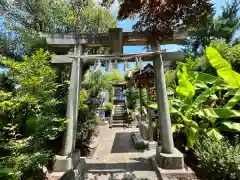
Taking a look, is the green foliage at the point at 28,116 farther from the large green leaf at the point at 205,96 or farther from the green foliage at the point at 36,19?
the large green leaf at the point at 205,96

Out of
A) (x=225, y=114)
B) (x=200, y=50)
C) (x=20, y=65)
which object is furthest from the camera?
(x=200, y=50)

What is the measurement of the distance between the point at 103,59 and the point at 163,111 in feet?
7.58

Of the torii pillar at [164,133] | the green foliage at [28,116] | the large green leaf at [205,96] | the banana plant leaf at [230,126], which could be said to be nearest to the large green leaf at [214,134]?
the banana plant leaf at [230,126]

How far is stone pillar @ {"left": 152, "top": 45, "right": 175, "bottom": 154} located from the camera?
188 inches

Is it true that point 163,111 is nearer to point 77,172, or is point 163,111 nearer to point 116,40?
point 116,40

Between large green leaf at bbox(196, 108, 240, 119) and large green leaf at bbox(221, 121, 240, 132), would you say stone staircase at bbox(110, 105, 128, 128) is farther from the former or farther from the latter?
large green leaf at bbox(221, 121, 240, 132)

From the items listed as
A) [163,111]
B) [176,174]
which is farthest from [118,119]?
[176,174]

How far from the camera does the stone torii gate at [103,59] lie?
457 cm

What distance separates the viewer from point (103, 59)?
16.4 feet

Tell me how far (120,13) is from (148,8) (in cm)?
51

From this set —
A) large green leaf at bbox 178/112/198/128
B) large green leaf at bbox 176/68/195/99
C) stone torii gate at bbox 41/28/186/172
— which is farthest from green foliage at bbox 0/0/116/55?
large green leaf at bbox 178/112/198/128

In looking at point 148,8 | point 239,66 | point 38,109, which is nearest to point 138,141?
point 38,109

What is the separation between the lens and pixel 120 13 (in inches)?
118

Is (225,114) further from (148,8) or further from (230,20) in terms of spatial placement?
(230,20)
